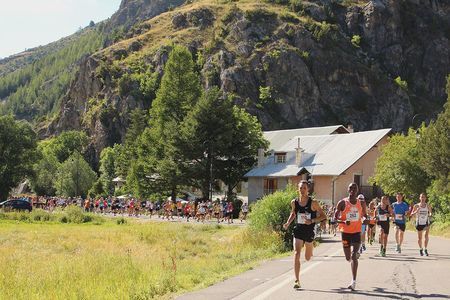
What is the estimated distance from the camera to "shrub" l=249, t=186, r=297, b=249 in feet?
68.3

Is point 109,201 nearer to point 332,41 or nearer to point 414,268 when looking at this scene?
point 414,268

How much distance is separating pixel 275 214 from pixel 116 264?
696cm

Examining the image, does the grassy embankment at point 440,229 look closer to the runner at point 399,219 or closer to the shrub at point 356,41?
the runner at point 399,219

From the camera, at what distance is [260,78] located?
390ft

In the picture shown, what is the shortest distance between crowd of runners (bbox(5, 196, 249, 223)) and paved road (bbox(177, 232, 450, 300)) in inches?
1068

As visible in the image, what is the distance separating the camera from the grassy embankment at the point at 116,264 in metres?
11.5

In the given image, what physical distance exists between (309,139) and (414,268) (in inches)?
2066

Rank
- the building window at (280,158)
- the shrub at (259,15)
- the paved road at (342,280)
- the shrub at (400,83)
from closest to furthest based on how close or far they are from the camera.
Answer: the paved road at (342,280)
the building window at (280,158)
the shrub at (400,83)
the shrub at (259,15)

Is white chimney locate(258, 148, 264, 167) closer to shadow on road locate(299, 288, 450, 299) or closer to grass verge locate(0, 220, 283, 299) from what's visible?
grass verge locate(0, 220, 283, 299)

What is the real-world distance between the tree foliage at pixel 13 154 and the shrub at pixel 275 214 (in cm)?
6279

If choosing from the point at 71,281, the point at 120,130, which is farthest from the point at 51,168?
the point at 71,281

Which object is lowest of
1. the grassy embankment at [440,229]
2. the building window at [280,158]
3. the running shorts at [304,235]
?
the grassy embankment at [440,229]

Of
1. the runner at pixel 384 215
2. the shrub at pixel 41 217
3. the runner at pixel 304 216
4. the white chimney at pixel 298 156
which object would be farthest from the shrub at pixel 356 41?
the runner at pixel 304 216

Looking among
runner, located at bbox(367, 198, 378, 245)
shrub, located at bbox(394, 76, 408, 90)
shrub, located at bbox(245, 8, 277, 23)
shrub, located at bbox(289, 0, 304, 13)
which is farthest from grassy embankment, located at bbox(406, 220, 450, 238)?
shrub, located at bbox(289, 0, 304, 13)
